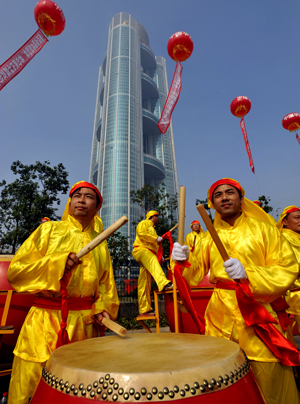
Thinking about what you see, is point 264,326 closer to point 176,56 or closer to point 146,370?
point 146,370

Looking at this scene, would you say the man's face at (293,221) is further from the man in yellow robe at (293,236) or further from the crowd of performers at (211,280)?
the crowd of performers at (211,280)

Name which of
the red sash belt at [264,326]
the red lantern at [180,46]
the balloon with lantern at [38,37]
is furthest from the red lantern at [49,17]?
the red sash belt at [264,326]

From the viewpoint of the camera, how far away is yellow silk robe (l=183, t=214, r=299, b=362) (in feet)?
5.49

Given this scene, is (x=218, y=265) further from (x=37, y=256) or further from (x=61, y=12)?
(x=61, y=12)

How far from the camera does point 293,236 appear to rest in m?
3.11

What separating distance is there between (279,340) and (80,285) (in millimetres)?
1448

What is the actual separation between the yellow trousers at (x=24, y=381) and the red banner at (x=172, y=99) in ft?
25.9

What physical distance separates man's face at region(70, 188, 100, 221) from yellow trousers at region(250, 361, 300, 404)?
171cm

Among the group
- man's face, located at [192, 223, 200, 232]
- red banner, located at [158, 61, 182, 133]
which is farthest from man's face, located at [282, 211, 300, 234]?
red banner, located at [158, 61, 182, 133]

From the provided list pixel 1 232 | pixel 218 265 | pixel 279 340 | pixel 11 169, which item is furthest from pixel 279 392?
pixel 1 232

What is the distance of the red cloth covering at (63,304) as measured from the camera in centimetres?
176

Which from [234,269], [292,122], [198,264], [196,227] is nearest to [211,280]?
[198,264]

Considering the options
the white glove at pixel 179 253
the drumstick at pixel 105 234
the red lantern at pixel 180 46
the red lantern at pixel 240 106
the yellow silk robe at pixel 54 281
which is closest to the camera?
the drumstick at pixel 105 234

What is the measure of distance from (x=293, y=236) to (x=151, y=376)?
9.29ft
